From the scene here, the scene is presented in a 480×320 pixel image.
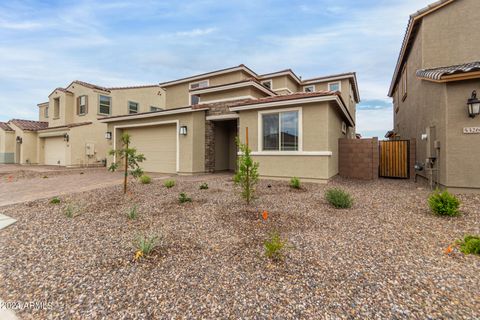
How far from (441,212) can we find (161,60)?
69.9ft

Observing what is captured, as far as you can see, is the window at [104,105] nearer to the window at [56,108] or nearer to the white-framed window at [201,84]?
the window at [56,108]

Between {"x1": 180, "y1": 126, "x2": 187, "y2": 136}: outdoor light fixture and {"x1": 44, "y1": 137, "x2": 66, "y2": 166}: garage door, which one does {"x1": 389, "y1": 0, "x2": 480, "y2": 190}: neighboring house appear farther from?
{"x1": 44, "y1": 137, "x2": 66, "y2": 166}: garage door

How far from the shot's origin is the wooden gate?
10.2 metres

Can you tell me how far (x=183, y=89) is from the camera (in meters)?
16.8

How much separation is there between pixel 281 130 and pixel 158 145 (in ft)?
24.8

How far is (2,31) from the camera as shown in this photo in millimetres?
9734

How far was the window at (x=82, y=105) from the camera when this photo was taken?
18.7 metres

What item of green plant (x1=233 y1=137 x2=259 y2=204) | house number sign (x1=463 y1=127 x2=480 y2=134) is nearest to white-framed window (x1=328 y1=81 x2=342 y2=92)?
house number sign (x1=463 y1=127 x2=480 y2=134)

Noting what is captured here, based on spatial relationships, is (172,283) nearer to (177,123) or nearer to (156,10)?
(177,123)

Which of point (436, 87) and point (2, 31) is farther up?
point (2, 31)

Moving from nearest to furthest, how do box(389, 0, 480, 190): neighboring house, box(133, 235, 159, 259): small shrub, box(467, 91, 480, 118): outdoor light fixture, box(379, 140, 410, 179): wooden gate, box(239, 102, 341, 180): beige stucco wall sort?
box(133, 235, 159, 259): small shrub, box(467, 91, 480, 118): outdoor light fixture, box(389, 0, 480, 190): neighboring house, box(239, 102, 341, 180): beige stucco wall, box(379, 140, 410, 179): wooden gate

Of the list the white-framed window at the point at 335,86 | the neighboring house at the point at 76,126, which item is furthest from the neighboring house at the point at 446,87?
the neighboring house at the point at 76,126

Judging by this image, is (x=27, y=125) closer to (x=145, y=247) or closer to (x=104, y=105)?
(x=104, y=105)

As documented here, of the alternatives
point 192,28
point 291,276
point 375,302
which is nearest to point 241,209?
point 291,276
